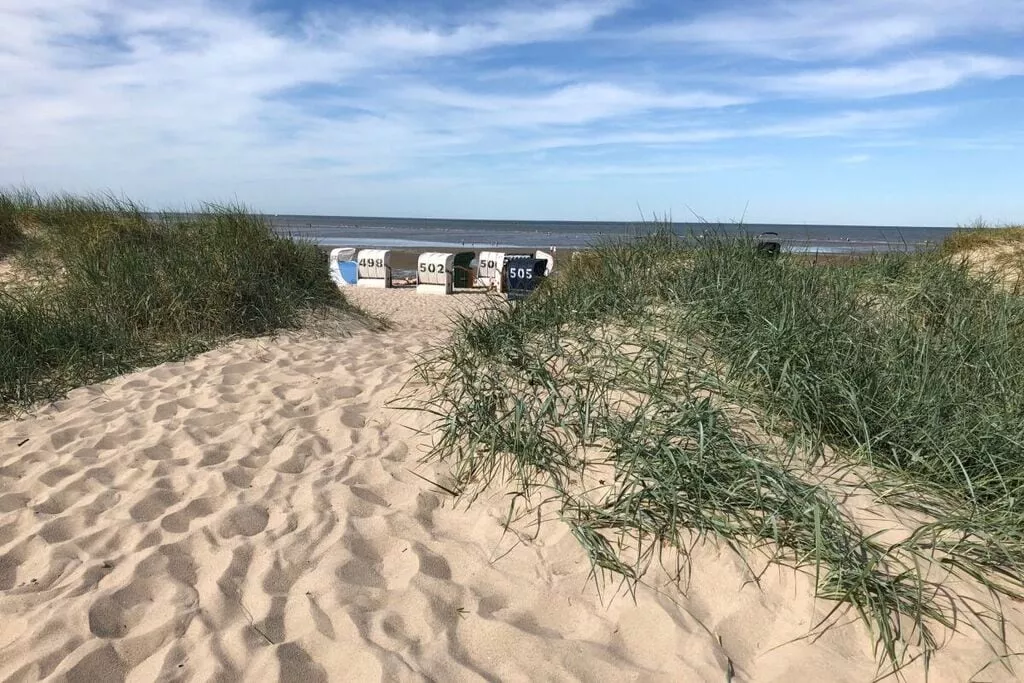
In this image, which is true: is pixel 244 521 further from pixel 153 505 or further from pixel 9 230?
pixel 9 230

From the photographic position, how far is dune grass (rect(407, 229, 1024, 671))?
7.79 feet

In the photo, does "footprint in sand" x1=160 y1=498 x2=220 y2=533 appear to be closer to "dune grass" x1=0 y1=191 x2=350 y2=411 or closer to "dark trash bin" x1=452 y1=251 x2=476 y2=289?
"dune grass" x1=0 y1=191 x2=350 y2=411

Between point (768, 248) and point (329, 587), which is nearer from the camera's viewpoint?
point (329, 587)

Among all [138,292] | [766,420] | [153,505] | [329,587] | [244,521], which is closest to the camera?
[329,587]

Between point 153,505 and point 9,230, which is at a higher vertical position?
point 9,230

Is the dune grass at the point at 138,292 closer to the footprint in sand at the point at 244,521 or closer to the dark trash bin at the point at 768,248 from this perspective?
the footprint in sand at the point at 244,521

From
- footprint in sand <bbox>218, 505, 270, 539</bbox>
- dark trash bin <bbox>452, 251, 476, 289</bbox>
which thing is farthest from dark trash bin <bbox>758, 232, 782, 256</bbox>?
dark trash bin <bbox>452, 251, 476, 289</bbox>

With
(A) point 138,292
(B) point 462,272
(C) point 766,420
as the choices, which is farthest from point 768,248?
(B) point 462,272

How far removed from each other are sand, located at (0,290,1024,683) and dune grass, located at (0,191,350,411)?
4.99 ft

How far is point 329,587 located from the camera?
245 cm

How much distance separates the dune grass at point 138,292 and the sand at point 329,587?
4.99ft

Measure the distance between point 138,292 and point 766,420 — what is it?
18.2 ft

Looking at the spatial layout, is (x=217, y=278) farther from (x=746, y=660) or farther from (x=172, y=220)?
(x=746, y=660)

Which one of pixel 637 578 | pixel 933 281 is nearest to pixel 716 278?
pixel 933 281
